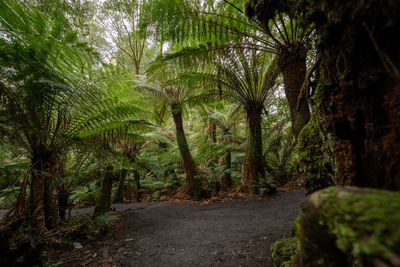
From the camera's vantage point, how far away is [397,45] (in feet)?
1.66

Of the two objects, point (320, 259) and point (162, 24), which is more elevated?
point (162, 24)

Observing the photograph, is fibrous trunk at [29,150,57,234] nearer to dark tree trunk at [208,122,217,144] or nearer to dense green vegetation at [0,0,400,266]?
dense green vegetation at [0,0,400,266]

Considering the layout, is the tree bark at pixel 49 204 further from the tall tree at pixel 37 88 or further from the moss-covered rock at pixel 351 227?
the moss-covered rock at pixel 351 227

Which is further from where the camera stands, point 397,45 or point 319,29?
point 319,29

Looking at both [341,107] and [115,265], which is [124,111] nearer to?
[115,265]

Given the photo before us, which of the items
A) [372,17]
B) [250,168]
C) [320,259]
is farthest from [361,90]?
[250,168]

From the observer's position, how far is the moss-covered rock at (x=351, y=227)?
12.4 inches

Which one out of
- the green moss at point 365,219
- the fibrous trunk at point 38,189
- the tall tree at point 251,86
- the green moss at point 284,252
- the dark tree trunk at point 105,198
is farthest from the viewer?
the tall tree at point 251,86

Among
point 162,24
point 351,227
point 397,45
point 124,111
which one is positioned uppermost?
point 162,24

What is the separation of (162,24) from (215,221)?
294 cm

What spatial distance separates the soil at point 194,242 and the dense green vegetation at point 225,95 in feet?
1.09

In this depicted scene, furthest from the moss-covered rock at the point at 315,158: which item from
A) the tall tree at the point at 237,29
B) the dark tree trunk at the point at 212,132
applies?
the dark tree trunk at the point at 212,132

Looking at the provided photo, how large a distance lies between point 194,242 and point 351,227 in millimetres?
1702

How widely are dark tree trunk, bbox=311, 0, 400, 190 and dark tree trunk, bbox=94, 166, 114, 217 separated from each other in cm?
334
